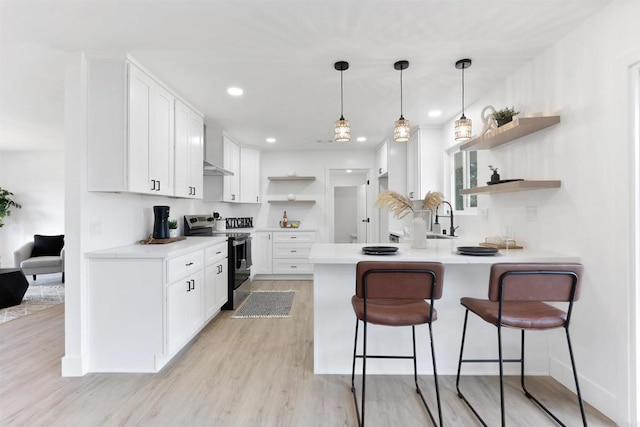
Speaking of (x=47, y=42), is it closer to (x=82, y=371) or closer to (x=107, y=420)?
(x=82, y=371)

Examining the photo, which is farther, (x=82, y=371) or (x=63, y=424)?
(x=82, y=371)

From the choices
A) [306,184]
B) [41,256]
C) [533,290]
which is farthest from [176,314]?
[41,256]

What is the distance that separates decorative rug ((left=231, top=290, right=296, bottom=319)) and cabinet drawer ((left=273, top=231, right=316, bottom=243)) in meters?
1.06

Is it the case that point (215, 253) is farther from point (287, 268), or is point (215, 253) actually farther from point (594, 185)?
point (594, 185)

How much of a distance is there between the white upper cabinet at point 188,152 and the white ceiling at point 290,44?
7.6 inches

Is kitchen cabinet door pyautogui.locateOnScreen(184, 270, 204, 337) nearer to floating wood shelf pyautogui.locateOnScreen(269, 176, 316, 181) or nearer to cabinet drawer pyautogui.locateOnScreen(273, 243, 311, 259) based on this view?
cabinet drawer pyautogui.locateOnScreen(273, 243, 311, 259)

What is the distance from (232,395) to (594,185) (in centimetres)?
266

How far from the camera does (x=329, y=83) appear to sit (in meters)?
2.84

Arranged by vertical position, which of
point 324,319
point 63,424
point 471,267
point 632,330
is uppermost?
point 471,267

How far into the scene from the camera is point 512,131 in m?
2.35

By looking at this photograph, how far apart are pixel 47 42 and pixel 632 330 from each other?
4075 mm

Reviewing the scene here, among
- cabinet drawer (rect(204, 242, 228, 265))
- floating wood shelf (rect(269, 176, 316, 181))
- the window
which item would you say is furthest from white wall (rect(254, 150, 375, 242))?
cabinet drawer (rect(204, 242, 228, 265))

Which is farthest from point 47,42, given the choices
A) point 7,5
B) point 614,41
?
point 614,41

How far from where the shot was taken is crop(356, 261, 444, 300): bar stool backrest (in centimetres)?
167
